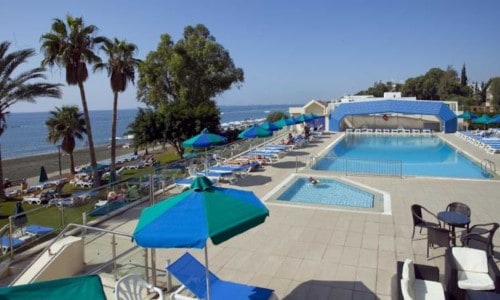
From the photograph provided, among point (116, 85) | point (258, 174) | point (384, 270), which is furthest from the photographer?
point (116, 85)

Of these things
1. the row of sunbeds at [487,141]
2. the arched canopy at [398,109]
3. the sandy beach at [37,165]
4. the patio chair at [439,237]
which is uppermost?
the arched canopy at [398,109]

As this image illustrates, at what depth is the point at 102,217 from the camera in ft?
31.2

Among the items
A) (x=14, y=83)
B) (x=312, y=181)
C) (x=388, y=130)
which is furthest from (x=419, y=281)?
(x=388, y=130)

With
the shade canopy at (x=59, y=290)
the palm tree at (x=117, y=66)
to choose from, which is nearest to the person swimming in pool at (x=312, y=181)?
the shade canopy at (x=59, y=290)

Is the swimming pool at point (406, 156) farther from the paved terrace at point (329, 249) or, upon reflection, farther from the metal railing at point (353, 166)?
the paved terrace at point (329, 249)

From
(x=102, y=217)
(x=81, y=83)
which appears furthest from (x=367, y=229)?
(x=81, y=83)

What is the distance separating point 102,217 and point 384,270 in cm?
721

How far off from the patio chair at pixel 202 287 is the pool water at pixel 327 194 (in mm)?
6624

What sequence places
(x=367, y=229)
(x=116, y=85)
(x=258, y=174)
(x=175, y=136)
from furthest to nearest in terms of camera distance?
1. (x=175, y=136)
2. (x=116, y=85)
3. (x=258, y=174)
4. (x=367, y=229)

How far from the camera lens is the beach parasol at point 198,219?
11.7 ft

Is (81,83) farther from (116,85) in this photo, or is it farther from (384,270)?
(384,270)

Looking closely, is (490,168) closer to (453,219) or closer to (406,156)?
(406,156)

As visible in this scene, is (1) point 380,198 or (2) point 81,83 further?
(2) point 81,83

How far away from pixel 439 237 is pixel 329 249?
2.03 meters
